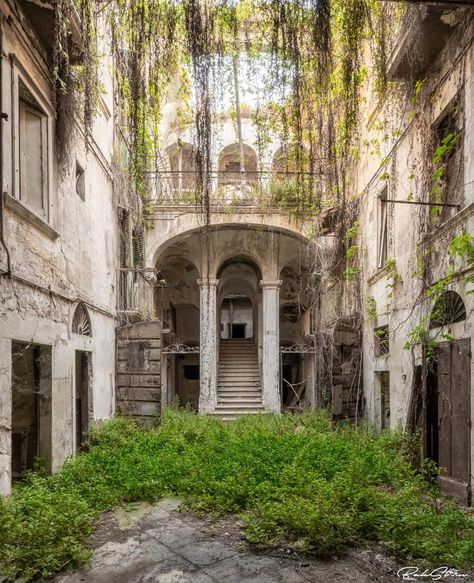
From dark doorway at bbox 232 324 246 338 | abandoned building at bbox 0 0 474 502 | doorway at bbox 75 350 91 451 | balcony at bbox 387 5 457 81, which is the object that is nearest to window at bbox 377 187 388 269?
abandoned building at bbox 0 0 474 502

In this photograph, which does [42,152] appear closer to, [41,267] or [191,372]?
[41,267]

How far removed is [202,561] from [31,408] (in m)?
4.26

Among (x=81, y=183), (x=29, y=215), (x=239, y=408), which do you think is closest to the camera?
(x=29, y=215)

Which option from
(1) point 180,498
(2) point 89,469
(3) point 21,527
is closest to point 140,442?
(2) point 89,469

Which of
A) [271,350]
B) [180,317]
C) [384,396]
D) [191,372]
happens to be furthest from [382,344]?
[180,317]

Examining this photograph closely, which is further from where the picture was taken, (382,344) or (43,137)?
(382,344)

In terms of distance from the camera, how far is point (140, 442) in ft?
27.3

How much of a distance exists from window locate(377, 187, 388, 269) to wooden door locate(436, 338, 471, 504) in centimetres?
359

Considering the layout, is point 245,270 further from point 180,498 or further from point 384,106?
point 180,498

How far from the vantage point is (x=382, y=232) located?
9.90 metres

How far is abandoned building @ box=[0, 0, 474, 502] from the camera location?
228 inches

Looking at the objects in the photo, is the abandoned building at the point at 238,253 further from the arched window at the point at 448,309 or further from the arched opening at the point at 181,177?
the arched opening at the point at 181,177

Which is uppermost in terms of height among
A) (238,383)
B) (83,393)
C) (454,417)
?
(454,417)

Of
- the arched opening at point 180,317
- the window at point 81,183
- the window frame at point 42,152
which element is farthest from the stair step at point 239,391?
the window frame at point 42,152
